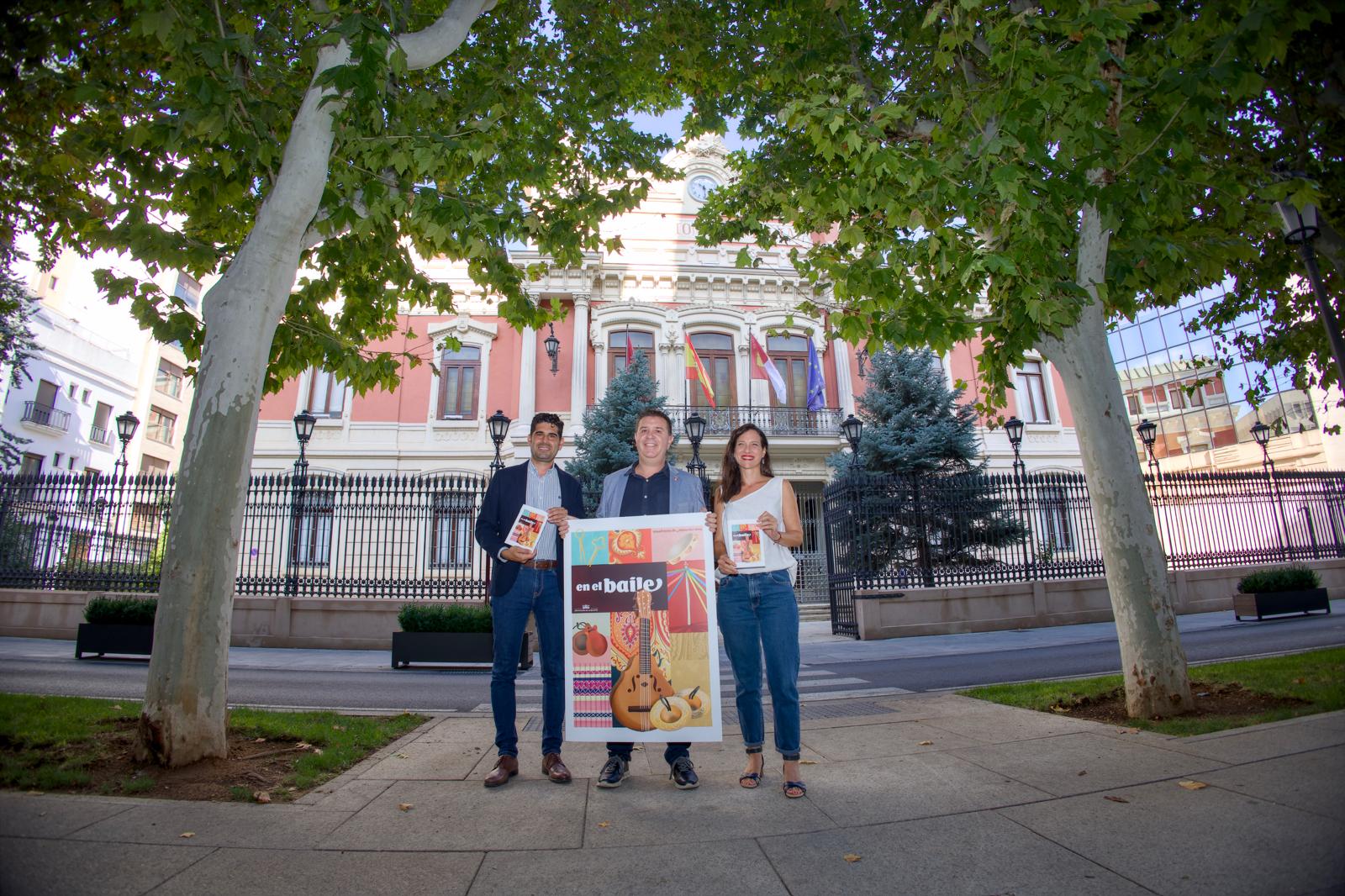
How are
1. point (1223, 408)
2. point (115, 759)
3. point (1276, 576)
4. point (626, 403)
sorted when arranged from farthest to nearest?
1. point (1223, 408)
2. point (626, 403)
3. point (1276, 576)
4. point (115, 759)

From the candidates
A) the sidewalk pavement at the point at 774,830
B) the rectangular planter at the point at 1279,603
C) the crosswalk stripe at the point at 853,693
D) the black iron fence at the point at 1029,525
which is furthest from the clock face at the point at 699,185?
the sidewalk pavement at the point at 774,830

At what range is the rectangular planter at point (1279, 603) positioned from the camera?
43.9 feet

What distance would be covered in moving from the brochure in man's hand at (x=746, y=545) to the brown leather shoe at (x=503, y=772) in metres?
1.80

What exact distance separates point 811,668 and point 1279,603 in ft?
34.8

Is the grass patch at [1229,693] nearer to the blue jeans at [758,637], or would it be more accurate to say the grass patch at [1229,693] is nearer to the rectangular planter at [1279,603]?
the blue jeans at [758,637]

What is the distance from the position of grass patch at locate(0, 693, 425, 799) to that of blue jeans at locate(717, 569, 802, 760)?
8.29 ft

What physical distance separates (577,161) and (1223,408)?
39.6m

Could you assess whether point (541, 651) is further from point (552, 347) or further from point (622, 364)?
point (622, 364)

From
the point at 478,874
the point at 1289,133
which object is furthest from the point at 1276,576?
the point at 478,874

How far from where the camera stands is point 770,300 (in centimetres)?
2461

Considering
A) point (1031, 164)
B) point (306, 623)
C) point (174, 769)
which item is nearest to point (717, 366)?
point (306, 623)

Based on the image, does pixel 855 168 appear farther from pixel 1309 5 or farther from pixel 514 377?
pixel 514 377

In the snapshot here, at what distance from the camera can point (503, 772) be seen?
155 inches

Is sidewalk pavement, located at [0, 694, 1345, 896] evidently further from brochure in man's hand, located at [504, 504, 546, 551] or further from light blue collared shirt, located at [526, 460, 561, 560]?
light blue collared shirt, located at [526, 460, 561, 560]
